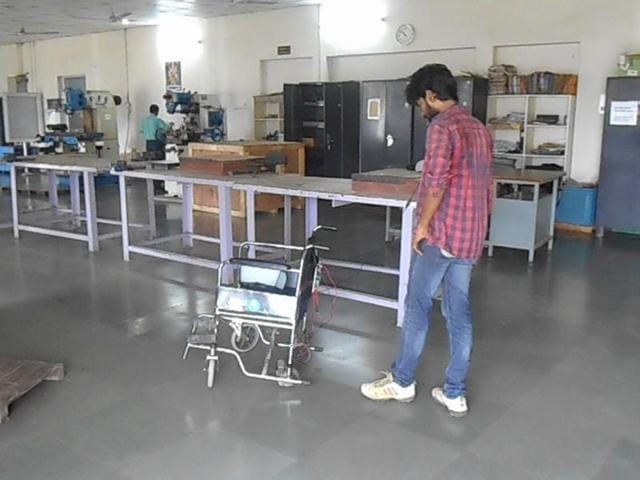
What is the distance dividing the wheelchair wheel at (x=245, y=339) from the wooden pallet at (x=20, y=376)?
3.09 feet

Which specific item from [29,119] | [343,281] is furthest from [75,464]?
[29,119]

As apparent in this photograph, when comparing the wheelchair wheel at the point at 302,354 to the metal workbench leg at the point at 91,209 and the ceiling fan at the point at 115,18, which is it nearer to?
the metal workbench leg at the point at 91,209

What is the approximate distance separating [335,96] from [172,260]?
456cm

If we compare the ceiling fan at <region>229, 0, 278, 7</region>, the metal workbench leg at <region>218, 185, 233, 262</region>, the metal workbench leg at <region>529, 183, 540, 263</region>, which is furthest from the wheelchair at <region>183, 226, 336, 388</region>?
the ceiling fan at <region>229, 0, 278, 7</region>

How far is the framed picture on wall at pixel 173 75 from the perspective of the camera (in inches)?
473

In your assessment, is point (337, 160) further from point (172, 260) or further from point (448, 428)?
point (448, 428)

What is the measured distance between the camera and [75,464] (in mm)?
2600

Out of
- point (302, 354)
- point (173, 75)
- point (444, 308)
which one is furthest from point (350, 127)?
point (444, 308)

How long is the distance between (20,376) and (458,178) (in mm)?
2352

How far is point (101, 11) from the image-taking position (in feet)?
34.2

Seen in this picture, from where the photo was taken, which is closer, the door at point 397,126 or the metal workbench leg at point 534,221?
the metal workbench leg at point 534,221

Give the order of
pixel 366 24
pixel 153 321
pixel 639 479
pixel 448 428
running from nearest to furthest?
pixel 639 479 → pixel 448 428 → pixel 153 321 → pixel 366 24

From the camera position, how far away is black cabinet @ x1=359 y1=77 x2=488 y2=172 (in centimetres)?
886

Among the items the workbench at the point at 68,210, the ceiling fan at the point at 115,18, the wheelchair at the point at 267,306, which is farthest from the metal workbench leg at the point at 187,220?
the ceiling fan at the point at 115,18
